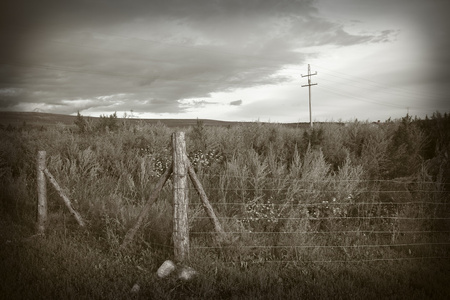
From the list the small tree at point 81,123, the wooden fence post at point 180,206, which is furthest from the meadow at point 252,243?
the small tree at point 81,123

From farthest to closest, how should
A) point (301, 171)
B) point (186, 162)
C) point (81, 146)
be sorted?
point (81, 146) < point (301, 171) < point (186, 162)

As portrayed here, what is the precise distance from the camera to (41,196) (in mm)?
7379

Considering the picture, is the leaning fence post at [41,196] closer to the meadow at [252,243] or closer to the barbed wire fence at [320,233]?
the meadow at [252,243]

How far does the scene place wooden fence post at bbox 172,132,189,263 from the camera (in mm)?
5543

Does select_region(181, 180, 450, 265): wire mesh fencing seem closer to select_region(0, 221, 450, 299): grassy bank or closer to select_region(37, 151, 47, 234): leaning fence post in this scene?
select_region(0, 221, 450, 299): grassy bank

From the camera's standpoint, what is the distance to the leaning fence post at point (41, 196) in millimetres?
7191

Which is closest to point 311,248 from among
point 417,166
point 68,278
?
point 68,278

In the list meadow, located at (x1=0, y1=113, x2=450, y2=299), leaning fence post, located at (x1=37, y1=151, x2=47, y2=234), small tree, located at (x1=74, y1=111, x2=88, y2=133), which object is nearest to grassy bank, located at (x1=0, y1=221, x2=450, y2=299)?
meadow, located at (x1=0, y1=113, x2=450, y2=299)

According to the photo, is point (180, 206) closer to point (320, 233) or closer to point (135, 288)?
point (135, 288)

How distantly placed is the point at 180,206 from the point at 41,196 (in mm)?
3749

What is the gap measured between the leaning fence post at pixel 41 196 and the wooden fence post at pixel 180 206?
11.2ft

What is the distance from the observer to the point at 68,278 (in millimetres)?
5047

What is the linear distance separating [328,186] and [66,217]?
20.1 ft

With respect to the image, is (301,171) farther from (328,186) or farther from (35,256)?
(35,256)
